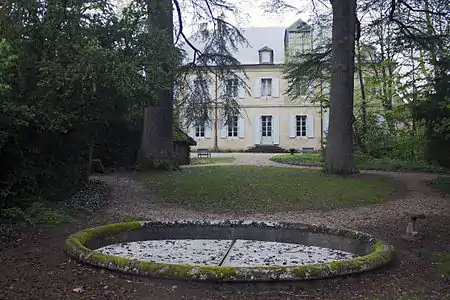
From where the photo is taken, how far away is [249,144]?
34.1 meters

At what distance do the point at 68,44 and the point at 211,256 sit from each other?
13.8 feet

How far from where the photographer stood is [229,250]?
19.5 ft

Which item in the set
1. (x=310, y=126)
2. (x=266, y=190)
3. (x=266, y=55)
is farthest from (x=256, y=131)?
(x=266, y=190)

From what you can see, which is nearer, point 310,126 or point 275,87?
point 310,126

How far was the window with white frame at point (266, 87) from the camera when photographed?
34.6 m

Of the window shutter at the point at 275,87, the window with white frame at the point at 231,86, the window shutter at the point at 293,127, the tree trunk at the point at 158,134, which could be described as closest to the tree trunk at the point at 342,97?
the window with white frame at the point at 231,86

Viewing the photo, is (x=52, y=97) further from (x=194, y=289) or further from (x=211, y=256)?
(x=194, y=289)

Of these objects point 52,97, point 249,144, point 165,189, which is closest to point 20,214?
point 52,97

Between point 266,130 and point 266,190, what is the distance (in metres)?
23.5

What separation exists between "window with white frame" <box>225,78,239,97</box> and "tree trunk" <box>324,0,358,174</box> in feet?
10.4

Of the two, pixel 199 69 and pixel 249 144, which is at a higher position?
pixel 199 69

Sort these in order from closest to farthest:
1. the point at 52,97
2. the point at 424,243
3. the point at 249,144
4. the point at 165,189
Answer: the point at 424,243
the point at 52,97
the point at 165,189
the point at 249,144

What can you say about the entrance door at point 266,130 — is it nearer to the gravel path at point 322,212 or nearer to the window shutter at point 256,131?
the window shutter at point 256,131

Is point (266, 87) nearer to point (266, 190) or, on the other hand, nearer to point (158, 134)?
point (158, 134)
